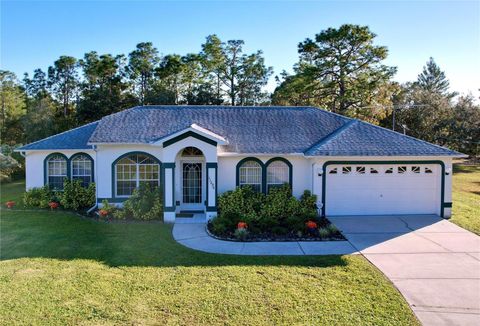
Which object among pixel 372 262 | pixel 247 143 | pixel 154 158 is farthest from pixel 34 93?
pixel 372 262

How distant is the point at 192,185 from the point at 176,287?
26.9 ft

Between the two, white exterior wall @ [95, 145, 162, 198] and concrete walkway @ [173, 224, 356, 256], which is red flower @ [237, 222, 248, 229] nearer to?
concrete walkway @ [173, 224, 356, 256]

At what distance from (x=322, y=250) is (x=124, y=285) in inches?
239

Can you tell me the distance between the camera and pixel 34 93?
138ft

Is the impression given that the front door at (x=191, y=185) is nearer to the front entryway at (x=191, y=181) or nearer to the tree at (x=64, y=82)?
the front entryway at (x=191, y=181)

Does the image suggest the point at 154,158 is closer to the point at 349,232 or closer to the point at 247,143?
the point at 247,143

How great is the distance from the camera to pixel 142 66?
130ft

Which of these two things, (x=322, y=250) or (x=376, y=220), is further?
(x=376, y=220)

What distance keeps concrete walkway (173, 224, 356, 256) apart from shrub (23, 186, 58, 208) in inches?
318

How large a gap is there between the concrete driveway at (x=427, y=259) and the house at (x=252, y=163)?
121 centimetres

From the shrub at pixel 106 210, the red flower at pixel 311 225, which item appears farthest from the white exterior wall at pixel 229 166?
the red flower at pixel 311 225

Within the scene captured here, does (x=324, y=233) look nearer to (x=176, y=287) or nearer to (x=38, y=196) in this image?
(x=176, y=287)

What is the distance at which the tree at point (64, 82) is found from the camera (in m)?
40.6

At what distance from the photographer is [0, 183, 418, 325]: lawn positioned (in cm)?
677
